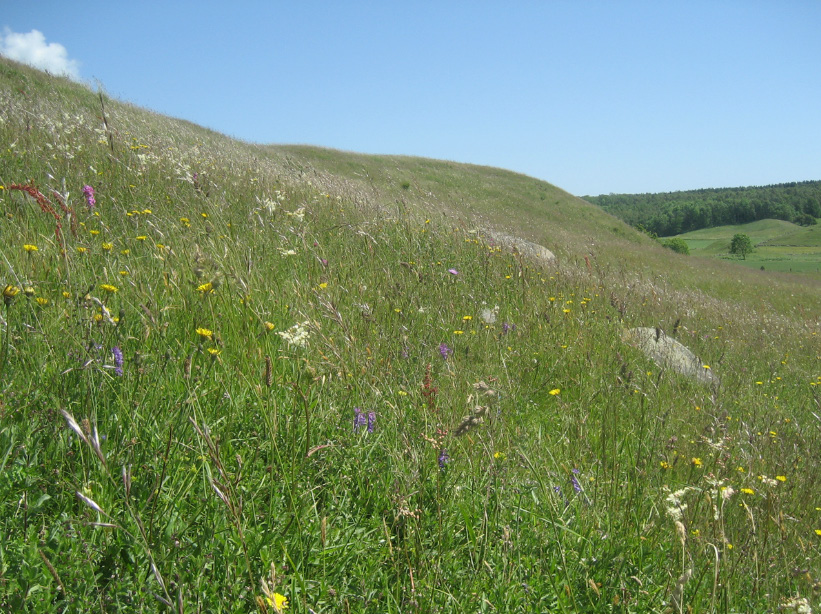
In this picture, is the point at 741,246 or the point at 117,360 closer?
the point at 117,360

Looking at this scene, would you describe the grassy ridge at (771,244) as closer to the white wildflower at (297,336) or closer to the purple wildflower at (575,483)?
the purple wildflower at (575,483)

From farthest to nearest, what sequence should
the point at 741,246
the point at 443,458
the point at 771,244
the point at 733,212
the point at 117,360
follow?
the point at 733,212 < the point at 771,244 < the point at 741,246 < the point at 443,458 < the point at 117,360

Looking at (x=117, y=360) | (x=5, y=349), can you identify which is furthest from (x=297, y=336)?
(x=5, y=349)

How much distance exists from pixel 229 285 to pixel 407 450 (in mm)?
1414

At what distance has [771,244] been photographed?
7569cm

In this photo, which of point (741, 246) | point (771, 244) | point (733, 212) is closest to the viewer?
point (741, 246)

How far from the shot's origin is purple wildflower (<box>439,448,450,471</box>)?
182 cm

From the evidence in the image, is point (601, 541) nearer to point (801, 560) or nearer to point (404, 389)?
point (404, 389)

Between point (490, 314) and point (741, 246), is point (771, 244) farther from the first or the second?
point (490, 314)

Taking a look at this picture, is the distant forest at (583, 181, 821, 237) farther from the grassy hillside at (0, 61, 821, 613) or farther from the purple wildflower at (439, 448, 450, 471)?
the purple wildflower at (439, 448, 450, 471)

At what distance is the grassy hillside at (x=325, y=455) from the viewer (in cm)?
126

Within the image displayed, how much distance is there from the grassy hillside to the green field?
51.6 meters

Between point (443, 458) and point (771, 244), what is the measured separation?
302 ft

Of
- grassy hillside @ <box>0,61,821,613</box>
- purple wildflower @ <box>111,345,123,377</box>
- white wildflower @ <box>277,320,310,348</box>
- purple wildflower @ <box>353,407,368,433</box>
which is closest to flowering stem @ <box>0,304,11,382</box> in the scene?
grassy hillside @ <box>0,61,821,613</box>
